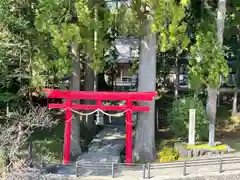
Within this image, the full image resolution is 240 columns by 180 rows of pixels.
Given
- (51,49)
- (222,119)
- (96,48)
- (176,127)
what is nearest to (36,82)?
(51,49)

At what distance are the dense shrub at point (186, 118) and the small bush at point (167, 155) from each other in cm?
150

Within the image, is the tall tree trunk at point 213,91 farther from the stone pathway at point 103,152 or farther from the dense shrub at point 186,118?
the stone pathway at point 103,152

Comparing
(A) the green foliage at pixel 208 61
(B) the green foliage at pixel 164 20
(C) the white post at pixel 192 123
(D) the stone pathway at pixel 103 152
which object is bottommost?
(D) the stone pathway at pixel 103 152

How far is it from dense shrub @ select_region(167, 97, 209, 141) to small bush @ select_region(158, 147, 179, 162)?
150cm

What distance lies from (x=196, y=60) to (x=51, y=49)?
595 cm

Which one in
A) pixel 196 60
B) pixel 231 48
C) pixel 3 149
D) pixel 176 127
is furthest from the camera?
pixel 231 48

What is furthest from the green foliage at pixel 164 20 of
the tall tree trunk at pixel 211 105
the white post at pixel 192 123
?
the tall tree trunk at pixel 211 105

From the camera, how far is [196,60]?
661 inches

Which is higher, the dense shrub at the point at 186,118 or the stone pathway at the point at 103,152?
the dense shrub at the point at 186,118

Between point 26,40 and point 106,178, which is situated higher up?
point 26,40

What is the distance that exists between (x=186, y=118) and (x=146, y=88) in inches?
94.7

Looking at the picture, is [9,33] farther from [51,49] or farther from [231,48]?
[231,48]

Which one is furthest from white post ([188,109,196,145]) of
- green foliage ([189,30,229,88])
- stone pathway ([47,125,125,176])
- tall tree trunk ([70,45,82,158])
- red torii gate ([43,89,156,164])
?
Answer: tall tree trunk ([70,45,82,158])

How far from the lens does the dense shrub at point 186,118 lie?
57.3ft
